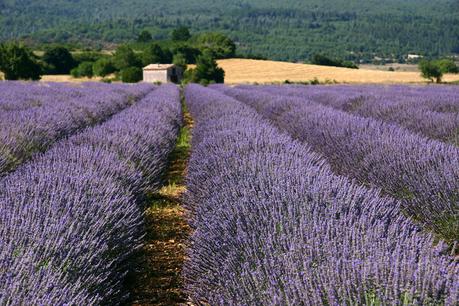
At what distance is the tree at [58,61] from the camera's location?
57.9 metres

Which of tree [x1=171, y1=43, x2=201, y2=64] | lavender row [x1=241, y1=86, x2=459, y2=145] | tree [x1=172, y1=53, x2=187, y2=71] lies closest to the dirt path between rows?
lavender row [x1=241, y1=86, x2=459, y2=145]

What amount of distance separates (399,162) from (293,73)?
49.4 m

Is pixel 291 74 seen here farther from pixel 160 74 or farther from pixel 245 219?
pixel 245 219

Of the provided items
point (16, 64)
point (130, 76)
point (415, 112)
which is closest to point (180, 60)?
point (130, 76)

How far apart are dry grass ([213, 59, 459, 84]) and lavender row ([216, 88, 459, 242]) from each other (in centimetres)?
3972

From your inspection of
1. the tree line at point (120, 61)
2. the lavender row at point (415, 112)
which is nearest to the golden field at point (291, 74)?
the tree line at point (120, 61)

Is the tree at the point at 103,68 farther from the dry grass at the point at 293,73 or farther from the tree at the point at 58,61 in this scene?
the dry grass at the point at 293,73

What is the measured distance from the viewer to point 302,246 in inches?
80.9

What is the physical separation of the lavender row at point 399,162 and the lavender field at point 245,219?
1 cm

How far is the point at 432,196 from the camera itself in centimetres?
373

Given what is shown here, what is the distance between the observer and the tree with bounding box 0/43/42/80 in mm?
35500

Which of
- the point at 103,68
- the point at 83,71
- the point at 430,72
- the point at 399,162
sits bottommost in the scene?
the point at 83,71

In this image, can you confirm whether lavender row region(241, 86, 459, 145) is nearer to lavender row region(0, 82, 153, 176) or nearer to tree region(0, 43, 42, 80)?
lavender row region(0, 82, 153, 176)

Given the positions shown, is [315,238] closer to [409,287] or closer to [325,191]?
[409,287]
